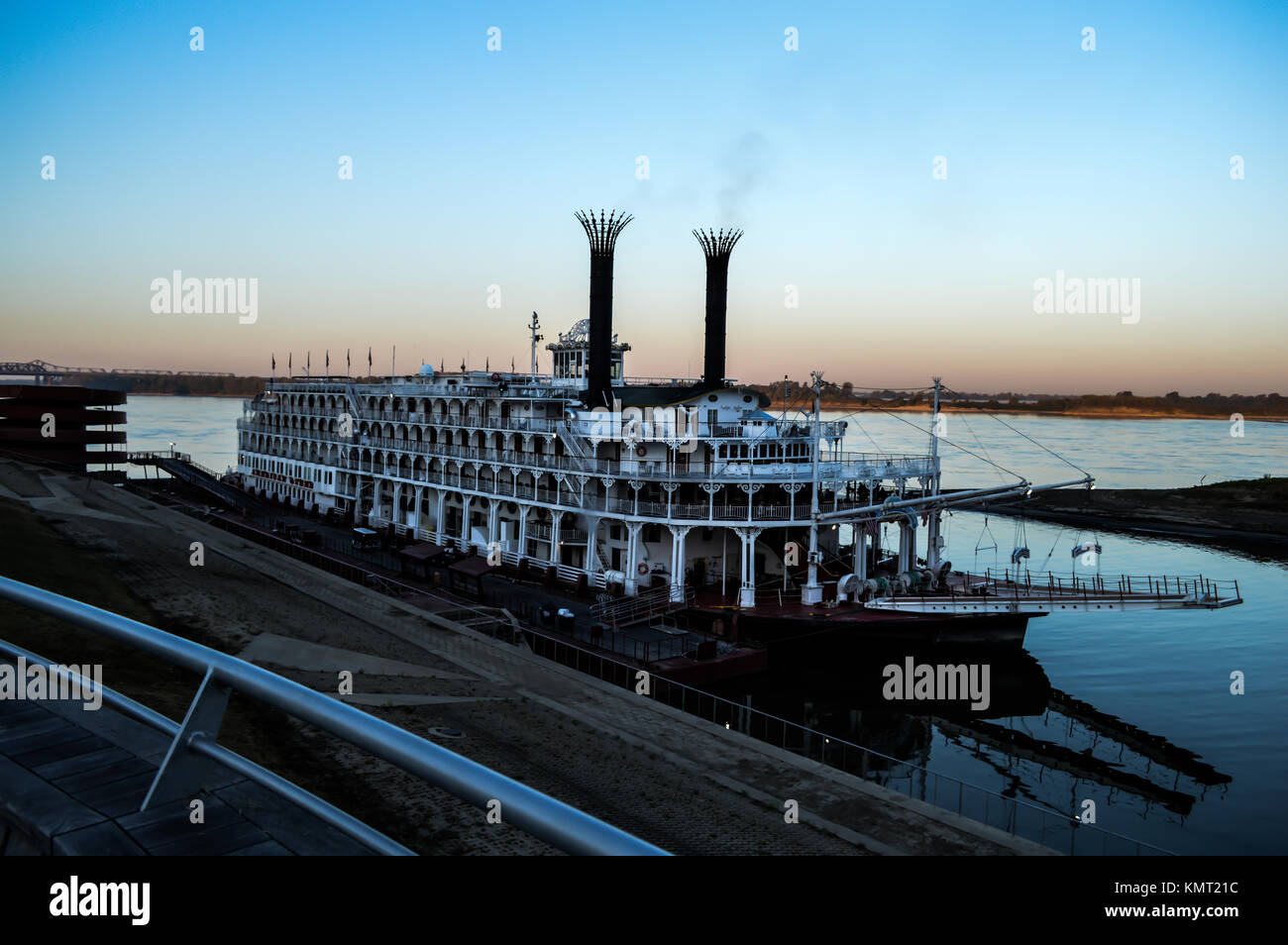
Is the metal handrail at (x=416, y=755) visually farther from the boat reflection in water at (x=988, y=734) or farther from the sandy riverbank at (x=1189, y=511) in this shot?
the sandy riverbank at (x=1189, y=511)

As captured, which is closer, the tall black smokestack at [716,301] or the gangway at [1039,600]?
the gangway at [1039,600]

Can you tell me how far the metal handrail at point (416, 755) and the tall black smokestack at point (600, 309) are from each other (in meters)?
46.5

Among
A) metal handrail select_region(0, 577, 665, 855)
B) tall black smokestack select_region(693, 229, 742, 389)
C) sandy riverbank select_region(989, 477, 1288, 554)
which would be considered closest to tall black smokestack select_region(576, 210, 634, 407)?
tall black smokestack select_region(693, 229, 742, 389)

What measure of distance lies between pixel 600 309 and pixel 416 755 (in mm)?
51410

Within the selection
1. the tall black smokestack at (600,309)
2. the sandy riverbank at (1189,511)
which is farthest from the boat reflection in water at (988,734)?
the sandy riverbank at (1189,511)

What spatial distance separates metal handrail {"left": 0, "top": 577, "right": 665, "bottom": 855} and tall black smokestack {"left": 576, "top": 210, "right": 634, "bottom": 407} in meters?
46.5

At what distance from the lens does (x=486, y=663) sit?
28703mm

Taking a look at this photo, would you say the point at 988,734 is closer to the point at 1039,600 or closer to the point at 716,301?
the point at 1039,600

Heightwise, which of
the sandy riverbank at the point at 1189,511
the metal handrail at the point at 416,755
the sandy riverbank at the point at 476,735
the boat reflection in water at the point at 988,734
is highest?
the metal handrail at the point at 416,755

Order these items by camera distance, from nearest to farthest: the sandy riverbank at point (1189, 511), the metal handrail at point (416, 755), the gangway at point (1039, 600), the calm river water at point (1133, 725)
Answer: the metal handrail at point (416, 755) → the calm river water at point (1133, 725) → the gangway at point (1039, 600) → the sandy riverbank at point (1189, 511)

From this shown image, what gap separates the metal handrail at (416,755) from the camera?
2.80 metres

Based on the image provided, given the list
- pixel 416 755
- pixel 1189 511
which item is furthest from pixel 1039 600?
pixel 1189 511

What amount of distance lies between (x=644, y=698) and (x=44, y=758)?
21.6m
